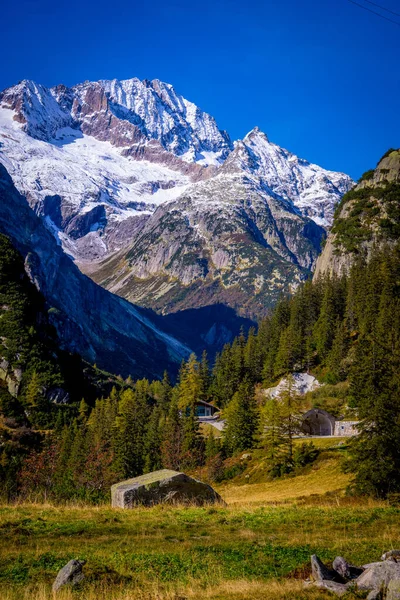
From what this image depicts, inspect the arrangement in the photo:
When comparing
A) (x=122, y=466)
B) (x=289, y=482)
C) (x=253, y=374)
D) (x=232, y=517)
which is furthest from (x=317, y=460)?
(x=253, y=374)

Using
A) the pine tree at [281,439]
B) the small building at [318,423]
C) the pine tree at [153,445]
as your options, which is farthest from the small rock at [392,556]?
the small building at [318,423]

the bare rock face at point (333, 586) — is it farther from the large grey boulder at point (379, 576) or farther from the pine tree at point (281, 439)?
the pine tree at point (281, 439)

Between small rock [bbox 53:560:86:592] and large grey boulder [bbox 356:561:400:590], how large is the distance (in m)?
5.96

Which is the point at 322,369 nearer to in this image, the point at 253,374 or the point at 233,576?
the point at 253,374

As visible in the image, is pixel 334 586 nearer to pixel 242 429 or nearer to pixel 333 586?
pixel 333 586

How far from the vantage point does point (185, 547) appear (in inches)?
566

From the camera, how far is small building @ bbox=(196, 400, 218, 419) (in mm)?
108750

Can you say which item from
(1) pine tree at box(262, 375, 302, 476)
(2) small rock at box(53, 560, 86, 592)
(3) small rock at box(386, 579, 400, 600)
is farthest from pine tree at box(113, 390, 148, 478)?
(3) small rock at box(386, 579, 400, 600)

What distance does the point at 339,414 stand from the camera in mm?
78500

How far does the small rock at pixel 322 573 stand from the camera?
10203 mm

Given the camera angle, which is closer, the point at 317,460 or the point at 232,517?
the point at 232,517

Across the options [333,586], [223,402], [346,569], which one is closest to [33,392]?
[223,402]

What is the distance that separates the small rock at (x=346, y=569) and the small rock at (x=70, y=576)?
568 cm

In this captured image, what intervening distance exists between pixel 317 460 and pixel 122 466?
26837mm
